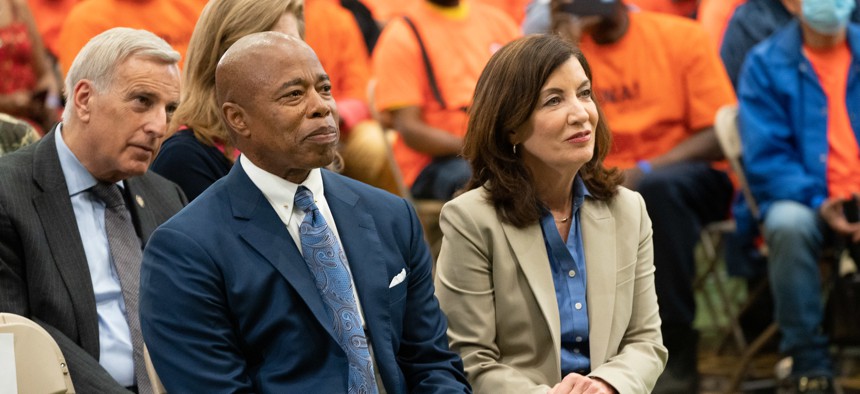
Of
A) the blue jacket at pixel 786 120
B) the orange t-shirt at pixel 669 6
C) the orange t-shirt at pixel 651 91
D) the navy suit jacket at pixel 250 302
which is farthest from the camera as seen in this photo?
the orange t-shirt at pixel 669 6

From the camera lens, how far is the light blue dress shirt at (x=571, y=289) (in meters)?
2.76

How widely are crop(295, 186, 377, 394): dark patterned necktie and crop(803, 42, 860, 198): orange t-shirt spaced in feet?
9.42

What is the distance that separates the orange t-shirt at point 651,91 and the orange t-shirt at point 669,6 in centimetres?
108

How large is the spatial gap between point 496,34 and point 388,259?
3.35m

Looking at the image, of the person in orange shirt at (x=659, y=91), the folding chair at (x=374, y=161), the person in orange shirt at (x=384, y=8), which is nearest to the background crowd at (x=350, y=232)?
the person in orange shirt at (x=659, y=91)

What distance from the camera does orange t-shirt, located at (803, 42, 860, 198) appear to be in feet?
15.4

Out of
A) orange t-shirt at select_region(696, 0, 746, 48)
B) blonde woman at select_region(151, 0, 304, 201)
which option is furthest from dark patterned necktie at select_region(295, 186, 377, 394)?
orange t-shirt at select_region(696, 0, 746, 48)

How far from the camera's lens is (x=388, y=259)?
2.45 m

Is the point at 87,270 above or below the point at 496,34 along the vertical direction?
above

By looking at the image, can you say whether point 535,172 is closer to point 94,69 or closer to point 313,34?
point 94,69

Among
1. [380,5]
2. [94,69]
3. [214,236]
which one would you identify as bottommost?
[380,5]

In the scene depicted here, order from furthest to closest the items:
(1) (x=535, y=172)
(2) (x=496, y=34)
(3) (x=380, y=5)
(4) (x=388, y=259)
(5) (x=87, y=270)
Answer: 1. (3) (x=380, y=5)
2. (2) (x=496, y=34)
3. (1) (x=535, y=172)
4. (5) (x=87, y=270)
5. (4) (x=388, y=259)

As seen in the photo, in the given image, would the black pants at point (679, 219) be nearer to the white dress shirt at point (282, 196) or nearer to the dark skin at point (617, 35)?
the dark skin at point (617, 35)

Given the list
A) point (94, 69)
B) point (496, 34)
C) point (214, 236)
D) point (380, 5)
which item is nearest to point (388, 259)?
point (214, 236)
